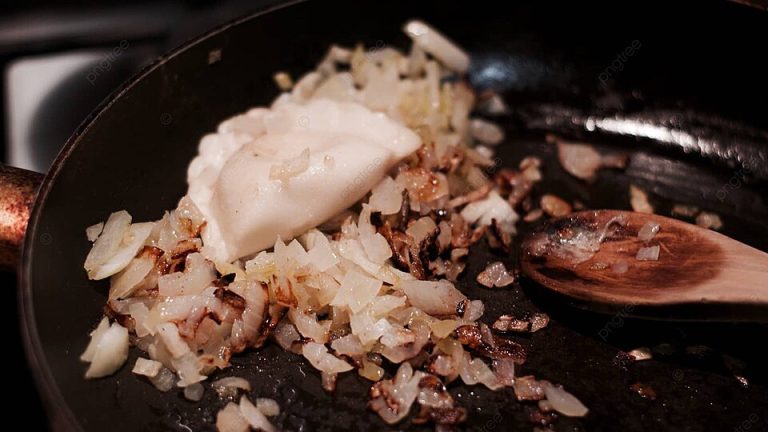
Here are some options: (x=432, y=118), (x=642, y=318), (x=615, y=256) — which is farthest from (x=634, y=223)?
(x=432, y=118)

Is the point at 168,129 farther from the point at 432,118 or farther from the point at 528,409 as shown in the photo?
the point at 528,409

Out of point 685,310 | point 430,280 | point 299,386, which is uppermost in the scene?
point 685,310

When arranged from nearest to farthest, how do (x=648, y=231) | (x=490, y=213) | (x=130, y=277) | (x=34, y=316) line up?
(x=34, y=316)
(x=130, y=277)
(x=648, y=231)
(x=490, y=213)

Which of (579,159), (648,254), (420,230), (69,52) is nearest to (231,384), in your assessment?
(420,230)

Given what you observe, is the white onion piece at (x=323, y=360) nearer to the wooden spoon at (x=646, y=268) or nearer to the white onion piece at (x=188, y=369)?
the white onion piece at (x=188, y=369)

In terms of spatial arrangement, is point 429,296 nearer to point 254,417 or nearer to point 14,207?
point 254,417

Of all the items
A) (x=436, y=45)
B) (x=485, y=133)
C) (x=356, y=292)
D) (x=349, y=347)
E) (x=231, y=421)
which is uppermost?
(x=436, y=45)

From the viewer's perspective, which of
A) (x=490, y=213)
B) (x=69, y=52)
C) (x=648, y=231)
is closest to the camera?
(x=648, y=231)
